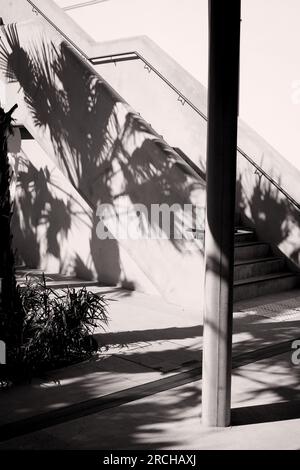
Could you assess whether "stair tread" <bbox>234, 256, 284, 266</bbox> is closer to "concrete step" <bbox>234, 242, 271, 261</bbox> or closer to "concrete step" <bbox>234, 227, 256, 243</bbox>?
"concrete step" <bbox>234, 242, 271, 261</bbox>

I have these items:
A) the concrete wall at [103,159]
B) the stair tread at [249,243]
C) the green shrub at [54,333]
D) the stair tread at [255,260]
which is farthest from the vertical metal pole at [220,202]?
the stair tread at [249,243]

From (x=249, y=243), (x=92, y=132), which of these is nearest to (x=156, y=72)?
(x=92, y=132)

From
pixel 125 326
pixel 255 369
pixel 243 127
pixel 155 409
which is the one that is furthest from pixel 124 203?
pixel 155 409

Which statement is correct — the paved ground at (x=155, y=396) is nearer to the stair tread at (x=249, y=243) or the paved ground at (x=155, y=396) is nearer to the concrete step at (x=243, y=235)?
the stair tread at (x=249, y=243)

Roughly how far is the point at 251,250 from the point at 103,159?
2896 millimetres

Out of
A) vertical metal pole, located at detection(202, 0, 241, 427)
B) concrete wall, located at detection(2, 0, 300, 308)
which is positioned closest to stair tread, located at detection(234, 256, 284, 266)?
concrete wall, located at detection(2, 0, 300, 308)

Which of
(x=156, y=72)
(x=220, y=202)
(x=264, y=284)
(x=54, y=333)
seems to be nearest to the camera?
(x=220, y=202)

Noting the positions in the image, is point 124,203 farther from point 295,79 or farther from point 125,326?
point 295,79

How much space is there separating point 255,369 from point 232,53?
3194mm

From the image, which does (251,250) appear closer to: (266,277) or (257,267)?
(257,267)

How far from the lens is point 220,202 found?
448 cm

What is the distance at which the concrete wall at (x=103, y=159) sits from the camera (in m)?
8.58

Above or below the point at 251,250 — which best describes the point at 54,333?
below
